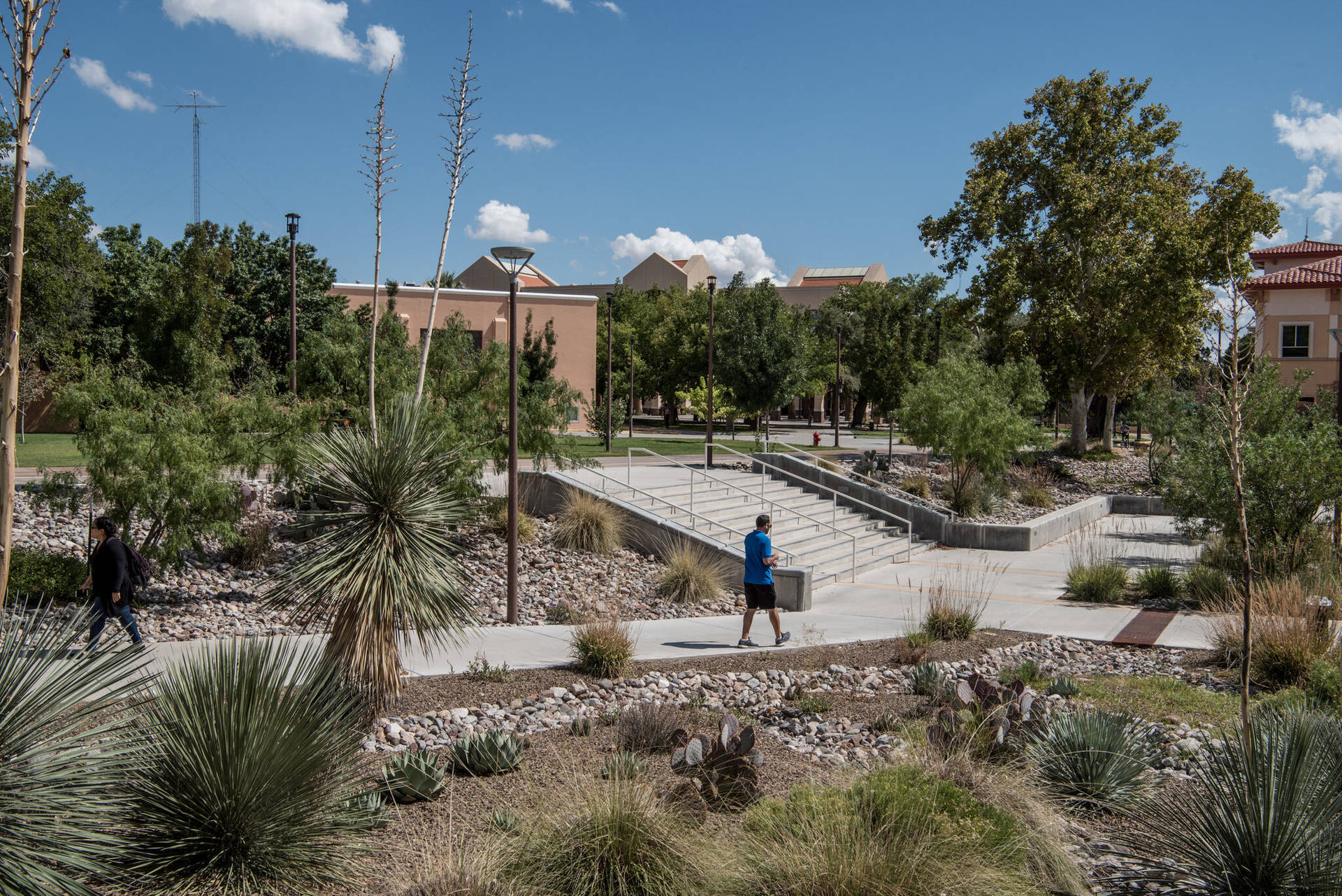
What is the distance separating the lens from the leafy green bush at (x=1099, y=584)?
13.8m

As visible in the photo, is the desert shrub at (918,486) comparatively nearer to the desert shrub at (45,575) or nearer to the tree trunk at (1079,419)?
the tree trunk at (1079,419)

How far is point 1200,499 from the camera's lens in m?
14.1

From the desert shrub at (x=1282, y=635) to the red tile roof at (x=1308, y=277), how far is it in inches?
1253

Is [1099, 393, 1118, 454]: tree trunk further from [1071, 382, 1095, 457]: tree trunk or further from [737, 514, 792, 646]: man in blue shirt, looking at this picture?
[737, 514, 792, 646]: man in blue shirt

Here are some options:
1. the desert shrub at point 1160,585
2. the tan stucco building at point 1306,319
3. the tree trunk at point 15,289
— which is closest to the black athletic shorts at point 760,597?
the desert shrub at point 1160,585

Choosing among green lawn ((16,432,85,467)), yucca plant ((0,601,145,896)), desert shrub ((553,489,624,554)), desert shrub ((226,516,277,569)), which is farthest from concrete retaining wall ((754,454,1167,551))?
yucca plant ((0,601,145,896))

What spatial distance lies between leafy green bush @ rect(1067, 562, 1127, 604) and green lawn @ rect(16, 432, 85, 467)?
14528 mm

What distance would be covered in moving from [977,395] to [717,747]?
63.3ft

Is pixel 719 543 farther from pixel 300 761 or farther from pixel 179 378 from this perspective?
pixel 179 378

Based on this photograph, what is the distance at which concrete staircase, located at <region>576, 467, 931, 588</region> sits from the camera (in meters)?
16.7

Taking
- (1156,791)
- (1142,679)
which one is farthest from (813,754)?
(1142,679)

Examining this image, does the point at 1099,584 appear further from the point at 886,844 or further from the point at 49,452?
the point at 49,452

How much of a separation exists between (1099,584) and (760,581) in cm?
632

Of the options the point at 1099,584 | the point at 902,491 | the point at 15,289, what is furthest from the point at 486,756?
the point at 902,491
